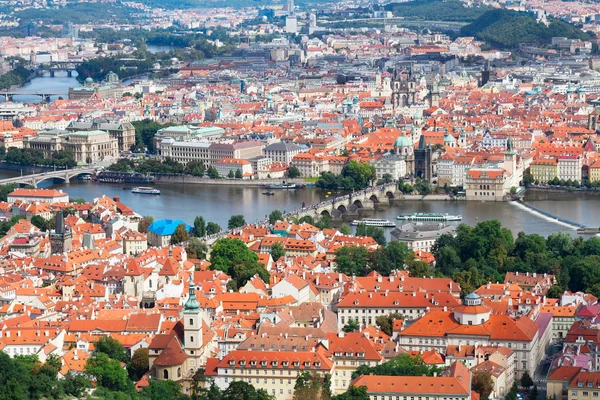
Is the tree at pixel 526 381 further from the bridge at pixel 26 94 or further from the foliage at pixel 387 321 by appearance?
the bridge at pixel 26 94

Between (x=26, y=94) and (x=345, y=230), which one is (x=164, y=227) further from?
(x=26, y=94)

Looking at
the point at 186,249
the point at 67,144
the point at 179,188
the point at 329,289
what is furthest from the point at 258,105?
the point at 329,289

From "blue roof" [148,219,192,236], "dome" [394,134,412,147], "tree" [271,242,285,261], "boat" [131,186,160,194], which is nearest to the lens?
"tree" [271,242,285,261]

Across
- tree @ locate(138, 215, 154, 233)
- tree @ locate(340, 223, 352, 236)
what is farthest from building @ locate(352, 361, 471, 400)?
tree @ locate(138, 215, 154, 233)

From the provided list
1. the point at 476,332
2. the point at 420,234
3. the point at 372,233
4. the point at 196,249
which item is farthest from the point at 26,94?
the point at 476,332

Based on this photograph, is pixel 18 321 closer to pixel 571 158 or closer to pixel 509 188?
pixel 509 188

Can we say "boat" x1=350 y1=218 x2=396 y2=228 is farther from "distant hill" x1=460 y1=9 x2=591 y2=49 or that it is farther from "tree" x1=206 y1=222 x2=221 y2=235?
"distant hill" x1=460 y1=9 x2=591 y2=49

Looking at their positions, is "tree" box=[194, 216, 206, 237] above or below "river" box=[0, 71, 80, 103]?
above

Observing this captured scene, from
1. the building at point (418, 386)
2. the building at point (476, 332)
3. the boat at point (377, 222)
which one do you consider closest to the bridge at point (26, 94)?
the boat at point (377, 222)

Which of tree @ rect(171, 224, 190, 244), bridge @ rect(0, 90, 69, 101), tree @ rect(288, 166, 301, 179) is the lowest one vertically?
bridge @ rect(0, 90, 69, 101)
